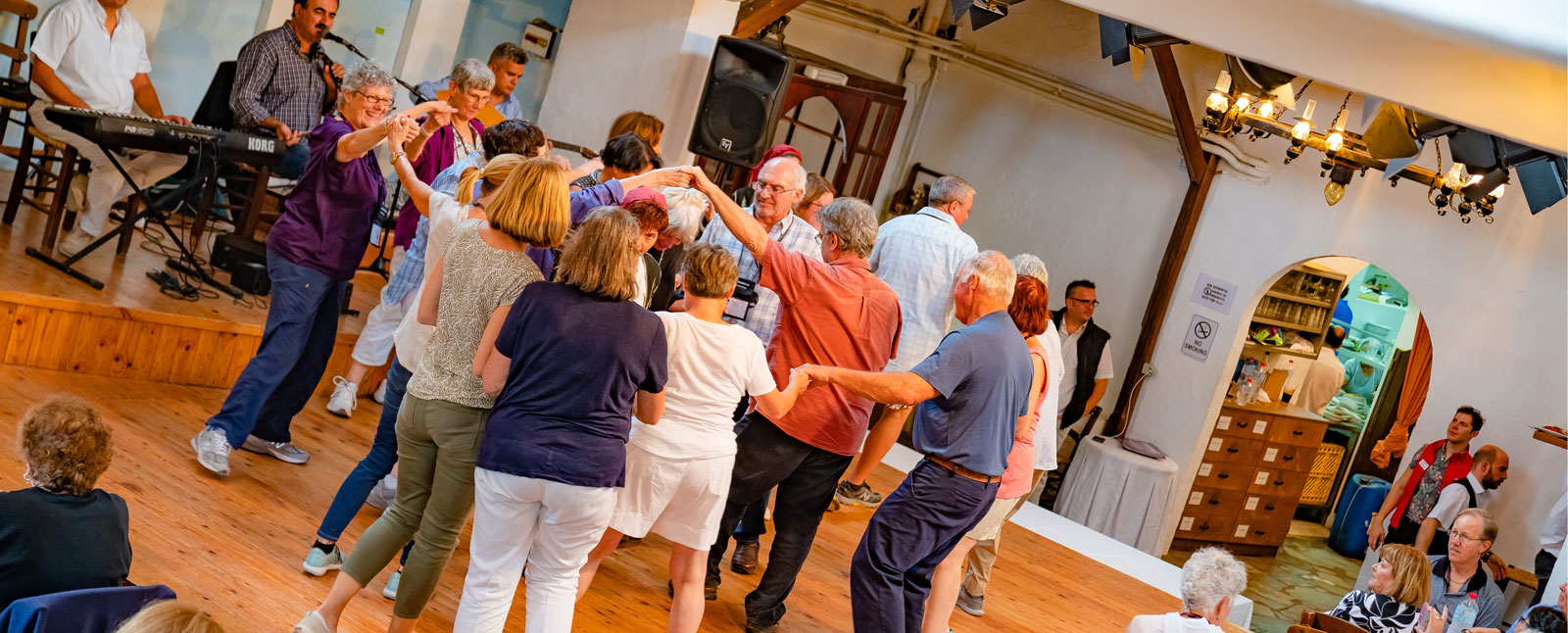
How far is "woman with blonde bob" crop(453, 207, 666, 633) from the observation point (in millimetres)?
2908

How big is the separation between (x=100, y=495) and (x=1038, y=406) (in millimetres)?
2773

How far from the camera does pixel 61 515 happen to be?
8.42 ft

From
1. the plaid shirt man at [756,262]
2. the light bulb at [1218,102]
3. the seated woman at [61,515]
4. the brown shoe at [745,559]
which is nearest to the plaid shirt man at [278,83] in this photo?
the plaid shirt man at [756,262]

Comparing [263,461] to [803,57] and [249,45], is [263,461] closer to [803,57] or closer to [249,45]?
[249,45]

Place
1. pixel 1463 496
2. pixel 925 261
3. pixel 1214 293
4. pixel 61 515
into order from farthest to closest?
pixel 1214 293 < pixel 1463 496 < pixel 925 261 < pixel 61 515

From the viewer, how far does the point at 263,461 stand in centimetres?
450

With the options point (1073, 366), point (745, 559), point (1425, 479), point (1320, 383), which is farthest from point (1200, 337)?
point (745, 559)

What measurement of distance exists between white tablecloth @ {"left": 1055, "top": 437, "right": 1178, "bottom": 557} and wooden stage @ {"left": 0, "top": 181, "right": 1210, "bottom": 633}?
306 cm

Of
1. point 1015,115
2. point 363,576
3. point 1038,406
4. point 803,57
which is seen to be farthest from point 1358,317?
point 363,576

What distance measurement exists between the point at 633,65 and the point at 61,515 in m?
5.11

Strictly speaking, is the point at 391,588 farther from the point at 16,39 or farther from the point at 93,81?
the point at 16,39

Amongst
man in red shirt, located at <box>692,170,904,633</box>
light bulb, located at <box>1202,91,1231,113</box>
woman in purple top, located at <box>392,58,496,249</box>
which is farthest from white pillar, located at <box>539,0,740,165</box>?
man in red shirt, located at <box>692,170,904,633</box>

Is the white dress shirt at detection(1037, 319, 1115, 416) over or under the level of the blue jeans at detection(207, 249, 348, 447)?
over

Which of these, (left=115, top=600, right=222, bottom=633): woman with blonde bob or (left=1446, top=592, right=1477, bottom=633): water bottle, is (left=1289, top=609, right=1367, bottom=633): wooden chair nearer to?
(left=1446, top=592, right=1477, bottom=633): water bottle
